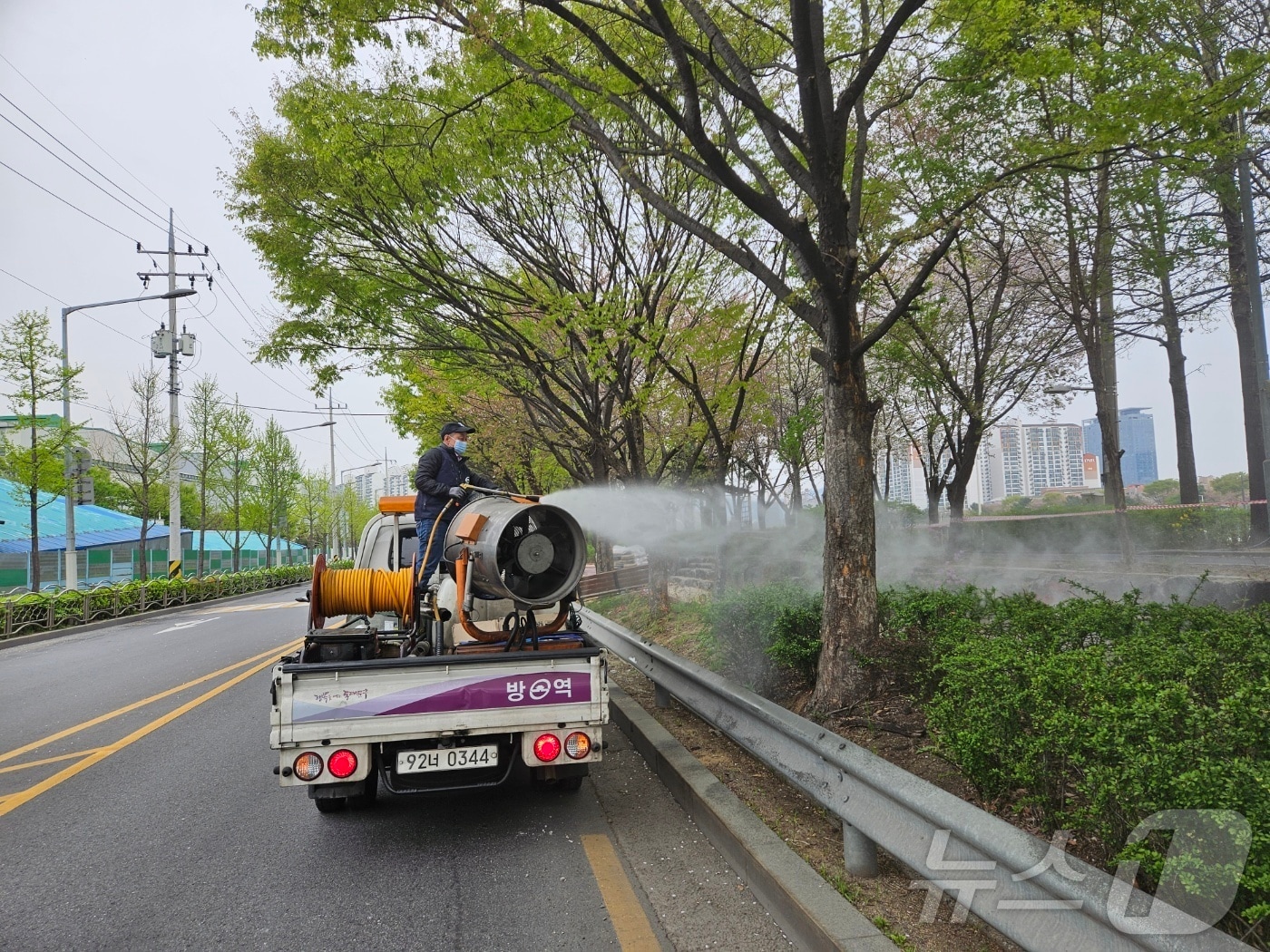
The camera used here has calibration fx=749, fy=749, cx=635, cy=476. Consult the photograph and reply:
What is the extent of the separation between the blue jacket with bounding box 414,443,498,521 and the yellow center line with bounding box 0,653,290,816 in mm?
3260

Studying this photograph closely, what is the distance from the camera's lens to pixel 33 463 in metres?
19.0

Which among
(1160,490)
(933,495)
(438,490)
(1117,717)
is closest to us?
(1117,717)

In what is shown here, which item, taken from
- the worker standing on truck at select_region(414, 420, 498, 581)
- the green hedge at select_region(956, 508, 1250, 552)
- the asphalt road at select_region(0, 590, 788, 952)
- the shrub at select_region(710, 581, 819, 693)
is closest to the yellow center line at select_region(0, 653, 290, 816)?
the asphalt road at select_region(0, 590, 788, 952)

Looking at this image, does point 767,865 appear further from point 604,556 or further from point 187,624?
point 604,556

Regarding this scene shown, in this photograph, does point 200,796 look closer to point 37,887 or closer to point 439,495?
point 37,887

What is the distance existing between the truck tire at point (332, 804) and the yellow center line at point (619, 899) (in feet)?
5.32

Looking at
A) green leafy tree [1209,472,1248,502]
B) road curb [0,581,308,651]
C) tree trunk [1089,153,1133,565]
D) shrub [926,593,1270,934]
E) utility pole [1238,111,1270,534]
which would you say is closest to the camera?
shrub [926,593,1270,934]

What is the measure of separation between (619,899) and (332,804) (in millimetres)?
2194

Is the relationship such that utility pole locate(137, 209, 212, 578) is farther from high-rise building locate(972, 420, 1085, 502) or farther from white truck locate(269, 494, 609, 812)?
high-rise building locate(972, 420, 1085, 502)

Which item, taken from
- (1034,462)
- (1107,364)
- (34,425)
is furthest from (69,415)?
(1034,462)

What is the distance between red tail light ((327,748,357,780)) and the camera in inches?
159

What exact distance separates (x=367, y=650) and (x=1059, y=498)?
36543 mm

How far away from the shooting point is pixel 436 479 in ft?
17.7

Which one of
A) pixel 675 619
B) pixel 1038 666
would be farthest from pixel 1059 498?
pixel 1038 666
